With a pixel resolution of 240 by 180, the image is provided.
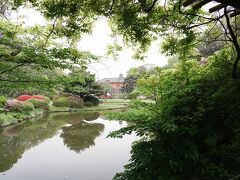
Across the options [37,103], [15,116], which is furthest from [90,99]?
[15,116]

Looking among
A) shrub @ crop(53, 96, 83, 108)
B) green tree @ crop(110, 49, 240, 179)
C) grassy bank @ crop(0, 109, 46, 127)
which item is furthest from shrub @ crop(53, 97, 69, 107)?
green tree @ crop(110, 49, 240, 179)

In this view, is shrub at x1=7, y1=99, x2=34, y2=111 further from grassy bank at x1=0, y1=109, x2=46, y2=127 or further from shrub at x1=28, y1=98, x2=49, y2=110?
shrub at x1=28, y1=98, x2=49, y2=110

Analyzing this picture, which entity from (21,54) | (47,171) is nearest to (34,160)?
(47,171)

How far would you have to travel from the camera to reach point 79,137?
11.0m

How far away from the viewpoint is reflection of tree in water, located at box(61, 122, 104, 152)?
9.51 m

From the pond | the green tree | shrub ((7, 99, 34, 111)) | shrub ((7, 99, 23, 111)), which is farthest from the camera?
shrub ((7, 99, 34, 111))

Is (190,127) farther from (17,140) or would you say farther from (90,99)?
(90,99)

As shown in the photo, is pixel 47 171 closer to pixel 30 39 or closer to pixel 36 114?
pixel 30 39

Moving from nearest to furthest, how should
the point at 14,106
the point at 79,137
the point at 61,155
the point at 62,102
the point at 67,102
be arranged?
the point at 61,155
the point at 79,137
the point at 14,106
the point at 62,102
the point at 67,102

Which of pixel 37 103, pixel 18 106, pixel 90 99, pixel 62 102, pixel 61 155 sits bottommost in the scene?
pixel 61 155

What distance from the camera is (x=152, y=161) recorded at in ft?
13.5

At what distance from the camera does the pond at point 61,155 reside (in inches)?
263

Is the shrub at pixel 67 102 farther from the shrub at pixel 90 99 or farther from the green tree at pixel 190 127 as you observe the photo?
the green tree at pixel 190 127

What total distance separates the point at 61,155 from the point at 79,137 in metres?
2.67
